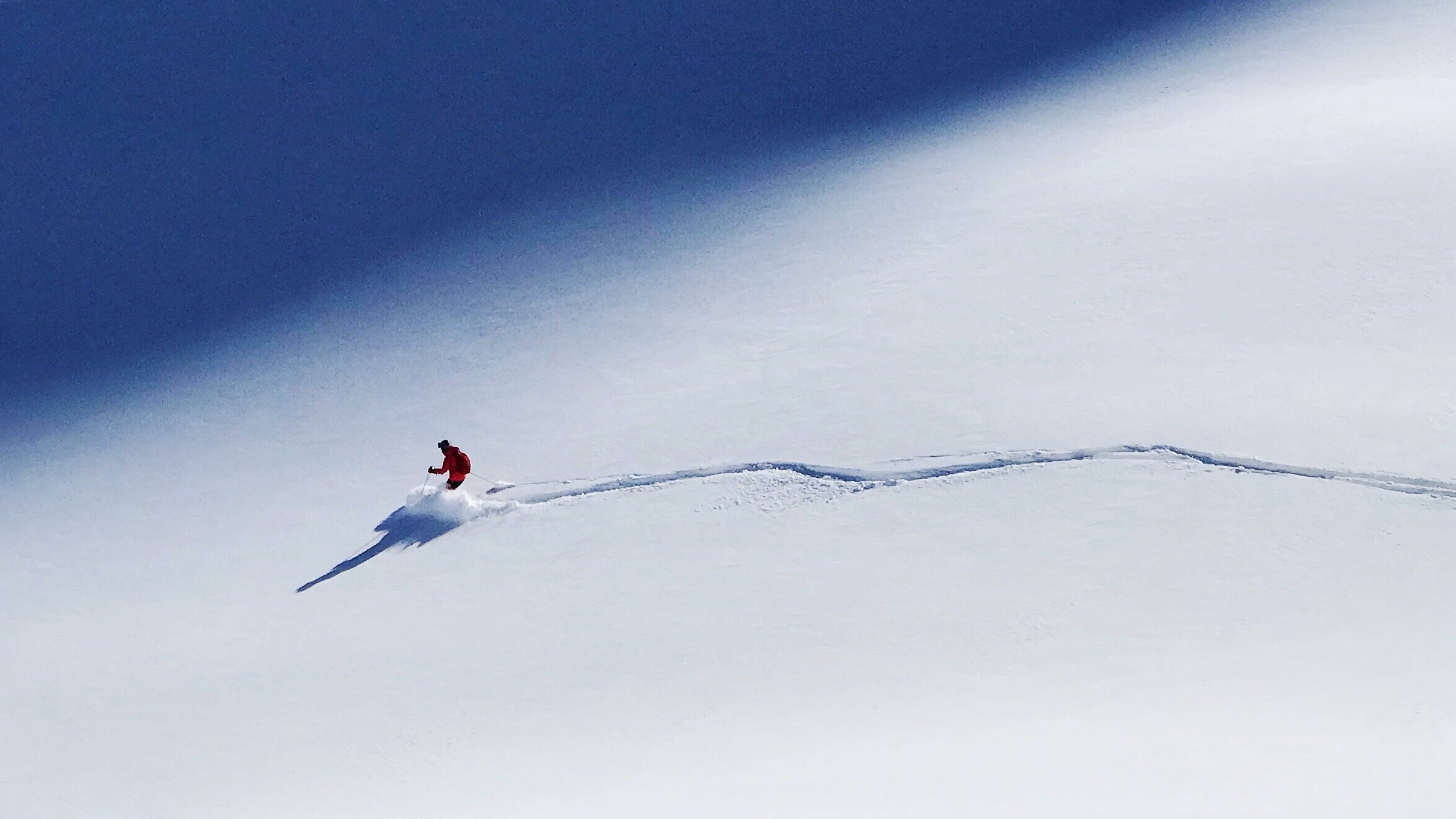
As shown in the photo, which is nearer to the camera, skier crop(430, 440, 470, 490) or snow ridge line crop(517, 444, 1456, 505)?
snow ridge line crop(517, 444, 1456, 505)

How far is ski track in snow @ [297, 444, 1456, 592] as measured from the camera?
28.6ft

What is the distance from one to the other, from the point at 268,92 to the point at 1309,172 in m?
15.1

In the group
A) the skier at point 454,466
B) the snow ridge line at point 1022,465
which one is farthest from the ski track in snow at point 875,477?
the skier at point 454,466

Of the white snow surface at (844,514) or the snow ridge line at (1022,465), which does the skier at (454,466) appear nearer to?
the white snow surface at (844,514)

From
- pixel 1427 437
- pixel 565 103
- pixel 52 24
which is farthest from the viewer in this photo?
pixel 52 24

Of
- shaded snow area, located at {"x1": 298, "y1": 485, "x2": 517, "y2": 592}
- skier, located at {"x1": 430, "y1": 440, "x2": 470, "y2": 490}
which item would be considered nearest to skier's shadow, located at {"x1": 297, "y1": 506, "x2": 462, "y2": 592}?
shaded snow area, located at {"x1": 298, "y1": 485, "x2": 517, "y2": 592}

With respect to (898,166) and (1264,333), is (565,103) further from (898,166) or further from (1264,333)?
(1264,333)

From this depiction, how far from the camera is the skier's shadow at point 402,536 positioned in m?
10.5

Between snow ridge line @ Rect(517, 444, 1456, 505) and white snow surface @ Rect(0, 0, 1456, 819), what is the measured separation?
1.2 inches

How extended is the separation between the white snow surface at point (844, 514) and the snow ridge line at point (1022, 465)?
0.10 feet

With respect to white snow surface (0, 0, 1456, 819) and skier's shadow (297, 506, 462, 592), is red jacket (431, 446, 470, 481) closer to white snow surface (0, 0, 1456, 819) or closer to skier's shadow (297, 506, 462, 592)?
white snow surface (0, 0, 1456, 819)

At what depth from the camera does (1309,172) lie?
12.5 m

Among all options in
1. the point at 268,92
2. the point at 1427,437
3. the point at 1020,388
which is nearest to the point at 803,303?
the point at 1020,388

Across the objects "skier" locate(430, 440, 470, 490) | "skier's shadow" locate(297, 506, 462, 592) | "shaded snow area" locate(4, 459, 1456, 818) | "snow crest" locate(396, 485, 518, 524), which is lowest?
"shaded snow area" locate(4, 459, 1456, 818)
